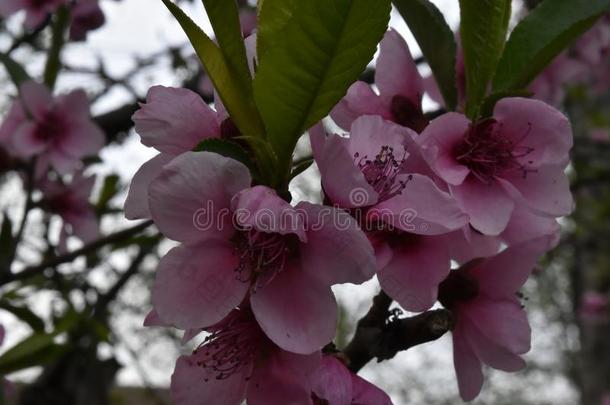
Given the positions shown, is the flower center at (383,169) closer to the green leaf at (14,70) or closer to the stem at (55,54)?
the green leaf at (14,70)

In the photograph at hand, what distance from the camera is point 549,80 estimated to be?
2.39 meters

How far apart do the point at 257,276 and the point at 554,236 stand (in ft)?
1.74

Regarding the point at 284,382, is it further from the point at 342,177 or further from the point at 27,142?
the point at 27,142

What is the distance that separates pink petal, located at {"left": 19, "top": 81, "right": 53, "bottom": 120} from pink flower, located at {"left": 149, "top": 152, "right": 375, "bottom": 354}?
4.87 feet

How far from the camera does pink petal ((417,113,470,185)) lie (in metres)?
0.99

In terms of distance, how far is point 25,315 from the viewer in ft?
5.80

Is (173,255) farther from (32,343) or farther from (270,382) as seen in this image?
(32,343)

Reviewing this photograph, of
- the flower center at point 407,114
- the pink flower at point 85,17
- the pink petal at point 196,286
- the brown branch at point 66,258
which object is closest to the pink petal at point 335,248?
the pink petal at point 196,286

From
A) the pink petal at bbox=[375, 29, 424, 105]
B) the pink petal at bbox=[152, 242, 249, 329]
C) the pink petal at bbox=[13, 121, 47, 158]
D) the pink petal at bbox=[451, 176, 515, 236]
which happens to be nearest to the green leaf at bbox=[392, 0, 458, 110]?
the pink petal at bbox=[375, 29, 424, 105]

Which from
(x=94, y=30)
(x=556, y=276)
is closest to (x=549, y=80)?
→ (x=94, y=30)

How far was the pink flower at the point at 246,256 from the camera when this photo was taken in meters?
0.79

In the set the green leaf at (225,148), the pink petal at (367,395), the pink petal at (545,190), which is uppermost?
the green leaf at (225,148)

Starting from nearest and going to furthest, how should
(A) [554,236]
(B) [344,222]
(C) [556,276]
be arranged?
(B) [344,222]
(A) [554,236]
(C) [556,276]

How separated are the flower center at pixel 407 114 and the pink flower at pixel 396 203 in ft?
0.48
